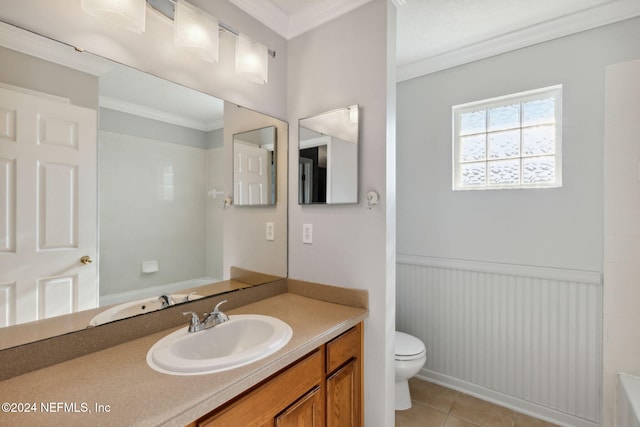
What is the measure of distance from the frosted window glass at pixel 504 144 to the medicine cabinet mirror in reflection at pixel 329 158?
125 cm

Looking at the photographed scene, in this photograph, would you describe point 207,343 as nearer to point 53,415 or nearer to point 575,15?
point 53,415

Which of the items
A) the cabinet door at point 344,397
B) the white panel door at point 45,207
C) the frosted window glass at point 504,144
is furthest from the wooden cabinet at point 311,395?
the frosted window glass at point 504,144

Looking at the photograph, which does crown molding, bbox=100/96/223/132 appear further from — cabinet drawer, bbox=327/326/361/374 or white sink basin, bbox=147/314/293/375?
cabinet drawer, bbox=327/326/361/374

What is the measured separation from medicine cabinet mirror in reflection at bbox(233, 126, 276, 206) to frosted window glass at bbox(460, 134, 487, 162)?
4.87 ft

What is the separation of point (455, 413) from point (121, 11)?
2807 millimetres

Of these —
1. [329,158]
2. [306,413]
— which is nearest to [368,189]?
[329,158]

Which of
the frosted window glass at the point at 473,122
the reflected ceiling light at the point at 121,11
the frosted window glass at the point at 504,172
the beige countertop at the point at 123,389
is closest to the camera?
the beige countertop at the point at 123,389

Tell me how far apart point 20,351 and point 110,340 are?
0.24 metres

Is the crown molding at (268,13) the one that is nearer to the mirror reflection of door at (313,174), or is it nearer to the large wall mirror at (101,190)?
the large wall mirror at (101,190)

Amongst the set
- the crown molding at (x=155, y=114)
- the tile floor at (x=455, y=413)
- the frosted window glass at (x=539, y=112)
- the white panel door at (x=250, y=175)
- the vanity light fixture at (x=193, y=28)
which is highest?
the vanity light fixture at (x=193, y=28)

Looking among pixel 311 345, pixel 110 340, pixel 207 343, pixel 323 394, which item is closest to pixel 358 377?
pixel 323 394

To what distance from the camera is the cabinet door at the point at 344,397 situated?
1.30 metres

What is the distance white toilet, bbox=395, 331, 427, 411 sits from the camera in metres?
1.85

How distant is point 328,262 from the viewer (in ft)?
5.52
